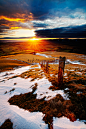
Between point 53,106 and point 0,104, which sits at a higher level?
point 53,106

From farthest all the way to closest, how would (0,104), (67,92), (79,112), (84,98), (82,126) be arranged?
(67,92) < (0,104) < (84,98) < (79,112) < (82,126)

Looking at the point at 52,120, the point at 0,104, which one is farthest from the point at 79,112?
the point at 0,104

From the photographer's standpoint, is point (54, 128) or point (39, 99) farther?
point (39, 99)

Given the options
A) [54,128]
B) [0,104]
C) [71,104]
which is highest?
[71,104]

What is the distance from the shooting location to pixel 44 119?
4398 millimetres

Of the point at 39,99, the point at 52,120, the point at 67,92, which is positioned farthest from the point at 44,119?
the point at 67,92

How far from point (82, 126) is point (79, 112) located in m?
0.77

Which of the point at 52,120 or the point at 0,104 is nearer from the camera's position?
the point at 52,120

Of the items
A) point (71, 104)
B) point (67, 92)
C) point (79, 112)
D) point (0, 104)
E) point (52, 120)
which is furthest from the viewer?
point (67, 92)

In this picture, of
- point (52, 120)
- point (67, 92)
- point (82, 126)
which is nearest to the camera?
point (82, 126)

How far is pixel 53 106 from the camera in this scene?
5086 mm

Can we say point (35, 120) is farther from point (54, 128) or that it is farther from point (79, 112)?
point (79, 112)

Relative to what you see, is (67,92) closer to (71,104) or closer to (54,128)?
(71,104)

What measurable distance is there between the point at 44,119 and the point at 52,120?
0.49 m
